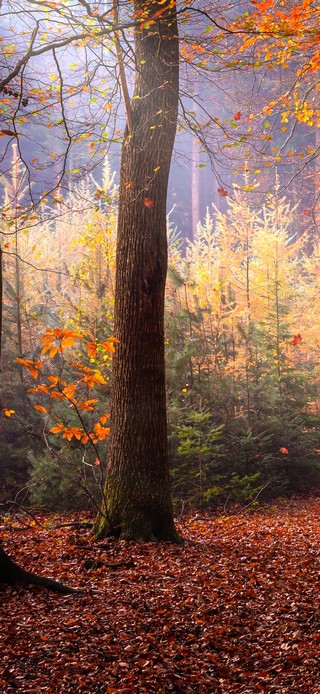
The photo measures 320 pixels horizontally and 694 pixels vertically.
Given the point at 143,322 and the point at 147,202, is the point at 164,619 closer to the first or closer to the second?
the point at 143,322

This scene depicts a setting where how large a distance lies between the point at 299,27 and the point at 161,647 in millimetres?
6013

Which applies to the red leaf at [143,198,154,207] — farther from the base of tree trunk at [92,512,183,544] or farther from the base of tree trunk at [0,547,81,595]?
the base of tree trunk at [0,547,81,595]

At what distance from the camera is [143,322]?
→ 19.1 ft

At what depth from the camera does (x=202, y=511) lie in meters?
9.95

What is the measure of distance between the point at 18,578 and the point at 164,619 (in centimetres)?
98

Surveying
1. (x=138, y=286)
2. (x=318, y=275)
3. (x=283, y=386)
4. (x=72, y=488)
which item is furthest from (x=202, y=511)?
(x=318, y=275)

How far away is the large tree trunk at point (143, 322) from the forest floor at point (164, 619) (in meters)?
0.38

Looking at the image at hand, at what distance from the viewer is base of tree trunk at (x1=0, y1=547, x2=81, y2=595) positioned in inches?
167

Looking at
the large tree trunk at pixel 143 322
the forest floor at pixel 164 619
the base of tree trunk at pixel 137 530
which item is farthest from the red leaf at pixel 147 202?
the forest floor at pixel 164 619

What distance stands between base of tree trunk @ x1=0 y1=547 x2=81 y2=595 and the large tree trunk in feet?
4.73

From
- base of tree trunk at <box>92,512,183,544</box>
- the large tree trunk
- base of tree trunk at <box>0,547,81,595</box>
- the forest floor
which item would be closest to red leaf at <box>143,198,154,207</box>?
the large tree trunk

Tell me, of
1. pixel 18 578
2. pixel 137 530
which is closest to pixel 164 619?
pixel 18 578

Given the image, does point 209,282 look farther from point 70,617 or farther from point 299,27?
point 70,617

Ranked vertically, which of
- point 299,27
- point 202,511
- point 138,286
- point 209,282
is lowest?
point 202,511
